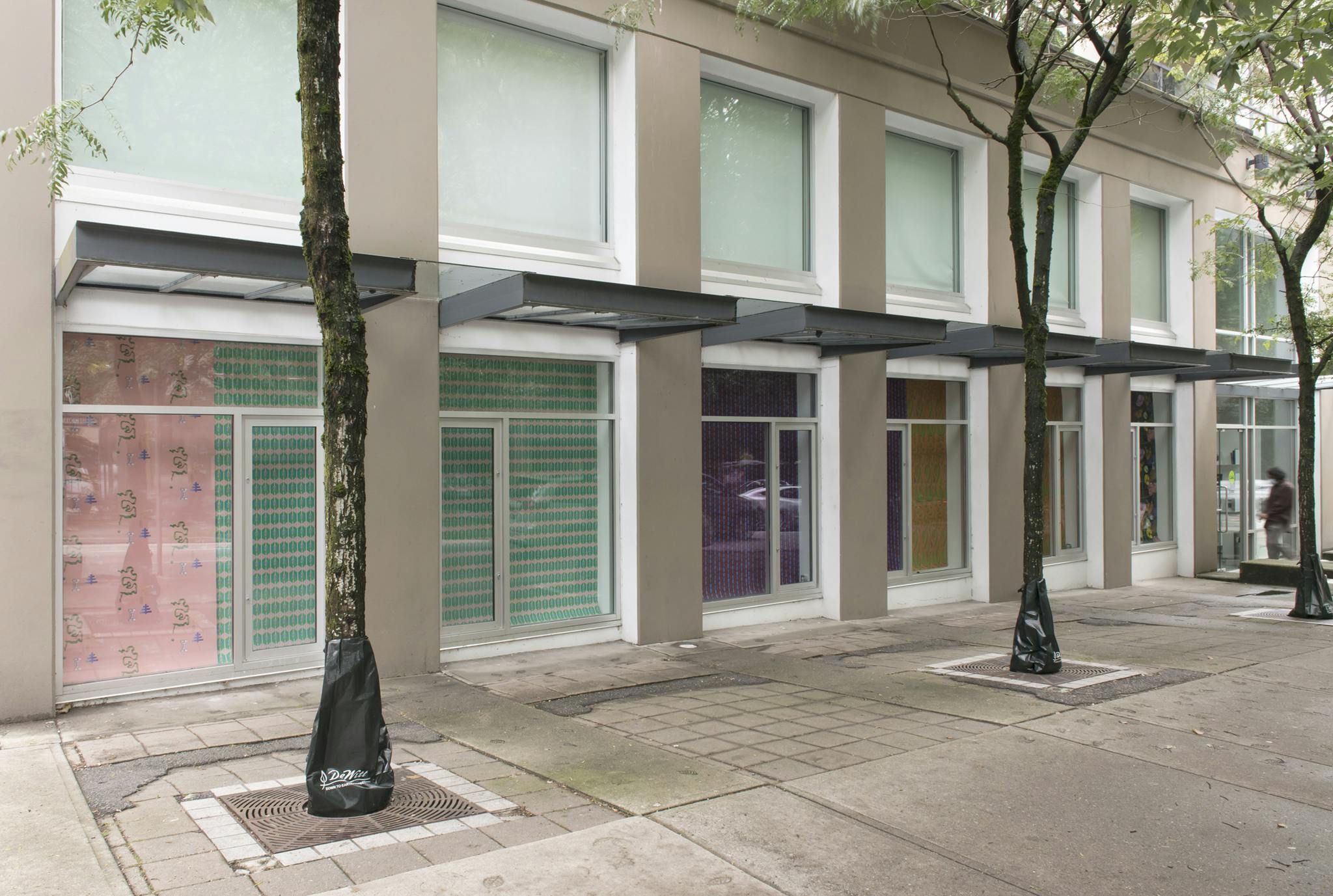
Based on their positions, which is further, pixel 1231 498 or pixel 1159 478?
pixel 1231 498

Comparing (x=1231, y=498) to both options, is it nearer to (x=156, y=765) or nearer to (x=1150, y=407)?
(x=1150, y=407)

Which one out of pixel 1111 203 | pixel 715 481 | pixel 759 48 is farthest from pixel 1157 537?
pixel 759 48

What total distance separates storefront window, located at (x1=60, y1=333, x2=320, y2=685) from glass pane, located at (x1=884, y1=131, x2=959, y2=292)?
27.0 feet

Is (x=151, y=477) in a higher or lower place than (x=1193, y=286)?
lower

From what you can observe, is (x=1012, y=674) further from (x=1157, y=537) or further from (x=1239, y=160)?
(x=1239, y=160)

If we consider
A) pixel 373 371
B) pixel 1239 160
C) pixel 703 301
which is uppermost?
pixel 1239 160

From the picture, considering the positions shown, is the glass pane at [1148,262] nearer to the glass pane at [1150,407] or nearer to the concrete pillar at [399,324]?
the glass pane at [1150,407]

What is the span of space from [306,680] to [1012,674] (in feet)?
20.7

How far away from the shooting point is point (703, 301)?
9656mm

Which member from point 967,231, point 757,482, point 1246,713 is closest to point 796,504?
point 757,482

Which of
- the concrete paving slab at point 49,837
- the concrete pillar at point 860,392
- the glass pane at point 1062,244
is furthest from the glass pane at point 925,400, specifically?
the concrete paving slab at point 49,837

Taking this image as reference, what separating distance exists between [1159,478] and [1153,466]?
0.33 m

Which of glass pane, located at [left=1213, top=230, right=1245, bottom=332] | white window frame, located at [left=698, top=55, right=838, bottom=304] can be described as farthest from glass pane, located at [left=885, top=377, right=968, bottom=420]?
glass pane, located at [left=1213, top=230, right=1245, bottom=332]

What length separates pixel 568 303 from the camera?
8594 millimetres
